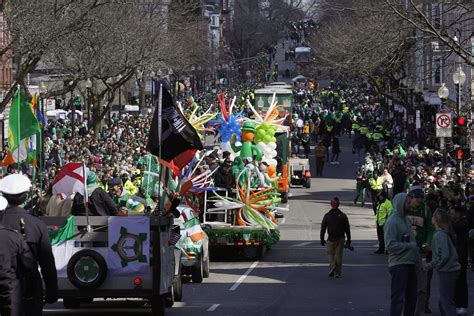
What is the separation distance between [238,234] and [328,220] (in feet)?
9.74

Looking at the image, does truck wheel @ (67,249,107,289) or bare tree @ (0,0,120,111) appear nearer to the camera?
truck wheel @ (67,249,107,289)

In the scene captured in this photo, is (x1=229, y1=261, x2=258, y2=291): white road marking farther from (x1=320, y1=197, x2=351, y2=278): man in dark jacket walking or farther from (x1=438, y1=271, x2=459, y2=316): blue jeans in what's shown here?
(x1=438, y1=271, x2=459, y2=316): blue jeans

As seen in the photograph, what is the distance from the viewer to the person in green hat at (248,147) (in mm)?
31052

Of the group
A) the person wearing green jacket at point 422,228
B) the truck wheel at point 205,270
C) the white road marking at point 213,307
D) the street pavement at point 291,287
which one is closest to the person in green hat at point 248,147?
the street pavement at point 291,287

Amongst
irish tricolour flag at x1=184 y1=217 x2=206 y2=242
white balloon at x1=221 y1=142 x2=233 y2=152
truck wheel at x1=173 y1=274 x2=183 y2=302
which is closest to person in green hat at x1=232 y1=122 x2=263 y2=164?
white balloon at x1=221 y1=142 x2=233 y2=152

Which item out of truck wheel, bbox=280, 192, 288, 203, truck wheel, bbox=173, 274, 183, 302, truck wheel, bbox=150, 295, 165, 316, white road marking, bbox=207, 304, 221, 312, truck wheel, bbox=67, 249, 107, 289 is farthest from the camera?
truck wheel, bbox=280, 192, 288, 203

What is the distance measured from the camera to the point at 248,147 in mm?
31641

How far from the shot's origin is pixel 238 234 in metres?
26.4

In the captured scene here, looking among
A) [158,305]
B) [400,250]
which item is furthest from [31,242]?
[158,305]

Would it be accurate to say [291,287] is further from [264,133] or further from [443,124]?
[443,124]

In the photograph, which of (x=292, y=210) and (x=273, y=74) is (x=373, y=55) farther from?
(x=273, y=74)

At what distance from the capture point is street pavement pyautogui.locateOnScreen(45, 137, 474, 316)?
1862 centimetres

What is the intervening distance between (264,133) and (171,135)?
47.2 ft

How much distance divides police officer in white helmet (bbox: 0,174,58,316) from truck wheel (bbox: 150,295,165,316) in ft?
19.0
